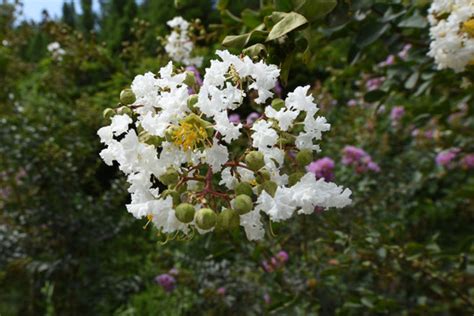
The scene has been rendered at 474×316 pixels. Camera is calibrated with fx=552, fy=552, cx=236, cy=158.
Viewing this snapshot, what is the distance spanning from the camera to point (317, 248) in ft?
7.14

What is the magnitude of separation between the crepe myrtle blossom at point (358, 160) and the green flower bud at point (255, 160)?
2185 millimetres

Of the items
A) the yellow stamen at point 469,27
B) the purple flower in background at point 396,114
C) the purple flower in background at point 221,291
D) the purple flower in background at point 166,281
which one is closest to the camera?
the yellow stamen at point 469,27

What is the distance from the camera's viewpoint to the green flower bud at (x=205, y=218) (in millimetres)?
521

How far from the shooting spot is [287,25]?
0.70 meters

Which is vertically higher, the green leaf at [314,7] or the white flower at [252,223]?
the green leaf at [314,7]

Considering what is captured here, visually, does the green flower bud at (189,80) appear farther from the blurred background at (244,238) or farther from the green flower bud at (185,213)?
the blurred background at (244,238)

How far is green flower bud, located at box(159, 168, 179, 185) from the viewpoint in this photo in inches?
21.4

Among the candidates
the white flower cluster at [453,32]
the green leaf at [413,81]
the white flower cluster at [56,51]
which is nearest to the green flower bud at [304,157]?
the white flower cluster at [453,32]

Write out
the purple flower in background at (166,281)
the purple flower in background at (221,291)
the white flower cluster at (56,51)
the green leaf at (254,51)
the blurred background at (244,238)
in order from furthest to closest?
the white flower cluster at (56,51)
the purple flower in background at (166,281)
the purple flower in background at (221,291)
the blurred background at (244,238)
the green leaf at (254,51)

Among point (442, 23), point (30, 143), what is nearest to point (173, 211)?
point (442, 23)

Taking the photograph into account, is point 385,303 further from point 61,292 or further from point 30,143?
point 30,143

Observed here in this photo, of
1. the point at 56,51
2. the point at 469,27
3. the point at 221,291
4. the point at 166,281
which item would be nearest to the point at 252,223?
the point at 469,27

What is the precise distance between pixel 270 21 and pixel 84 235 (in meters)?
2.03

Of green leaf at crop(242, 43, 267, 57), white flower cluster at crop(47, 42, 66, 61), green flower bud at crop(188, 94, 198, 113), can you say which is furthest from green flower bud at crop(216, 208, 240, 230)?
white flower cluster at crop(47, 42, 66, 61)
